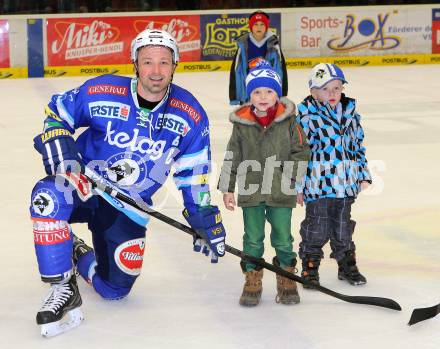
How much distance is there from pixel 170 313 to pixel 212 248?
0.98 feet

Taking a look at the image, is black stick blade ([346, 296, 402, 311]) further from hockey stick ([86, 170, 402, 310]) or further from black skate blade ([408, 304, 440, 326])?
black skate blade ([408, 304, 440, 326])

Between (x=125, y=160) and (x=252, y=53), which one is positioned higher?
(x=252, y=53)

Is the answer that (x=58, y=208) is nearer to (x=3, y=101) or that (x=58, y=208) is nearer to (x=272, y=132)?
(x=272, y=132)

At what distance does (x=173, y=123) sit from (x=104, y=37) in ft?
33.7

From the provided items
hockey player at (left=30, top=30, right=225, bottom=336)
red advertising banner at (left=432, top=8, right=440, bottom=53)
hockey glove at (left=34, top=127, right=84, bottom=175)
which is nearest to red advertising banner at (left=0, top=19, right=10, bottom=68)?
red advertising banner at (left=432, top=8, right=440, bottom=53)

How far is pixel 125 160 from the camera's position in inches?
141

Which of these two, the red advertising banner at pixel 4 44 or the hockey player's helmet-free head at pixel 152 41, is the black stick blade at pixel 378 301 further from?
the red advertising banner at pixel 4 44

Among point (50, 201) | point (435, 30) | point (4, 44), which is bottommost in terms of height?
point (50, 201)

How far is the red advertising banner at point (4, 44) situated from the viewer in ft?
42.9

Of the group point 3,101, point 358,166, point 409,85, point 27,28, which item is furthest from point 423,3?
point 358,166

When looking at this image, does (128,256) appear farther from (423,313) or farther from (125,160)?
(423,313)

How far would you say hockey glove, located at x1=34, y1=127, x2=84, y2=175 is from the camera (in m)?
3.29

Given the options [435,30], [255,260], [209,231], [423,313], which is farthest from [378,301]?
[435,30]

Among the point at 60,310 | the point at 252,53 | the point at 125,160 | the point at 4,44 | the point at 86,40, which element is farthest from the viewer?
the point at 86,40
